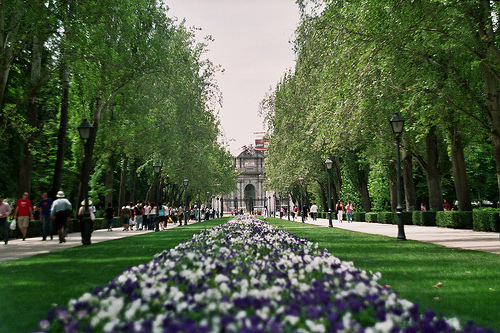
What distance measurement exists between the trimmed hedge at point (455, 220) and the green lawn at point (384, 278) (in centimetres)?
1144

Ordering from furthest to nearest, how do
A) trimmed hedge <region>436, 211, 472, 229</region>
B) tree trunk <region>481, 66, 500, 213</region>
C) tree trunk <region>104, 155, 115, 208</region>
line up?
tree trunk <region>104, 155, 115, 208</region> < trimmed hedge <region>436, 211, 472, 229</region> < tree trunk <region>481, 66, 500, 213</region>

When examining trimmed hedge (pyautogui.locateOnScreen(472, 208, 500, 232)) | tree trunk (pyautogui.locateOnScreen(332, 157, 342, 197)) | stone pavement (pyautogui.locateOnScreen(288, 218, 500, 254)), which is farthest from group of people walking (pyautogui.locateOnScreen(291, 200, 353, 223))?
stone pavement (pyautogui.locateOnScreen(288, 218, 500, 254))

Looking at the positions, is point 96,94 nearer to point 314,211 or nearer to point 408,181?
point 408,181

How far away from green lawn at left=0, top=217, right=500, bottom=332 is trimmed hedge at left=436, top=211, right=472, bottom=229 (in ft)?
37.5

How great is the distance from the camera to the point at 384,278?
23.7 feet

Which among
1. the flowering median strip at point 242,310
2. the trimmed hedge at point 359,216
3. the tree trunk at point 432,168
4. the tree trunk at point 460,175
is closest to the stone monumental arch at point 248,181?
the trimmed hedge at point 359,216

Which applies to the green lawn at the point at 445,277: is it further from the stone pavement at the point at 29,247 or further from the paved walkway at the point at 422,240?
the stone pavement at the point at 29,247

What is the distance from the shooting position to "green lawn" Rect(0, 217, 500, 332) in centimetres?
523

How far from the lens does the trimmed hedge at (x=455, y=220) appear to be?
22125 millimetres

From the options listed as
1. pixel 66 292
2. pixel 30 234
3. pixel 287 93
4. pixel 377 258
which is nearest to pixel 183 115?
pixel 287 93

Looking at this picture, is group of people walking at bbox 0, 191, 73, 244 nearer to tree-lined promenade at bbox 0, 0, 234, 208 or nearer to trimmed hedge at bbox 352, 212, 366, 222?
tree-lined promenade at bbox 0, 0, 234, 208

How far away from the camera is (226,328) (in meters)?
2.87

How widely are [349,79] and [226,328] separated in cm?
1359

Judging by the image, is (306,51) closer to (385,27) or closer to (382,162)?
(385,27)
